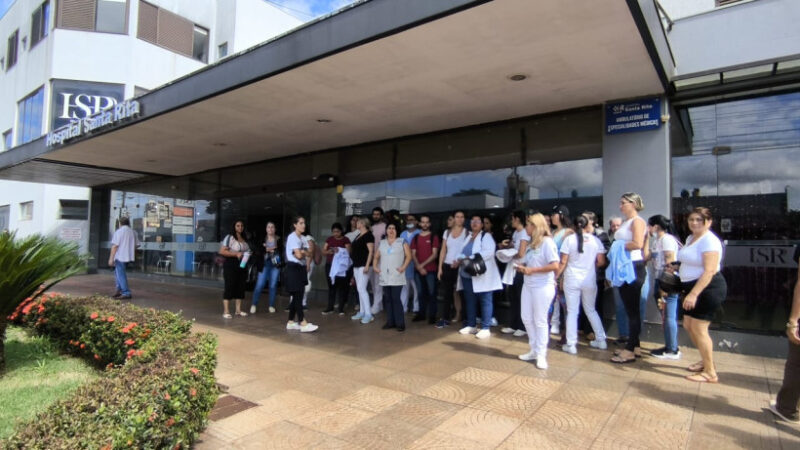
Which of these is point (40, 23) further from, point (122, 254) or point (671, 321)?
point (671, 321)

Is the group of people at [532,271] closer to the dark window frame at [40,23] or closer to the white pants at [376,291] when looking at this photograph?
the white pants at [376,291]

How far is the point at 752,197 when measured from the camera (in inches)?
231

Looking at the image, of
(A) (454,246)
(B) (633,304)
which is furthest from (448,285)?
(B) (633,304)

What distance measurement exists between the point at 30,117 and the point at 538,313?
24.0 m

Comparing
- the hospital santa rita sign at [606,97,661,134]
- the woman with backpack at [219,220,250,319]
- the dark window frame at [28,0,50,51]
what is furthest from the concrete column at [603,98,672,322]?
the dark window frame at [28,0,50,51]

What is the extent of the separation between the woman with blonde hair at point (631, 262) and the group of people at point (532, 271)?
1 centimetres

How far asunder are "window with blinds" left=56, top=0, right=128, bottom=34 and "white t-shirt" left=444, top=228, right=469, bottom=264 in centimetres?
1870

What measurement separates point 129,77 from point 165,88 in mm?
13587

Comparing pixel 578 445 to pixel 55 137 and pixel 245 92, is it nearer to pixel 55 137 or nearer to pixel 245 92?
pixel 245 92

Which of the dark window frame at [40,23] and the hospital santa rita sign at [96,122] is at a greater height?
the dark window frame at [40,23]

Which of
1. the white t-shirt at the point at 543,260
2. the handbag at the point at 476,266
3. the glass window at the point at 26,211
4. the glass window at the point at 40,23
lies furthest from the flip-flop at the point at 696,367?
the glass window at the point at 26,211

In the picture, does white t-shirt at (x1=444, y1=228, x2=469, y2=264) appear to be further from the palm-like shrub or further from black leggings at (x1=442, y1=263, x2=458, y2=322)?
the palm-like shrub

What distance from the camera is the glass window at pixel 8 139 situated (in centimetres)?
2119

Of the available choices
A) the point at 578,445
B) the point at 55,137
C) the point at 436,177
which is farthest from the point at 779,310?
the point at 55,137
